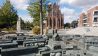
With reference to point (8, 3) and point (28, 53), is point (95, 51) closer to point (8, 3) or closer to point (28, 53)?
point (28, 53)

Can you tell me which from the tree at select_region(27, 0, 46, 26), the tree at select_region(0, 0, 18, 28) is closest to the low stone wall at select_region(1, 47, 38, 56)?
the tree at select_region(27, 0, 46, 26)

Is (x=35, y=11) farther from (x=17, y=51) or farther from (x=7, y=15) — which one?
(x=17, y=51)

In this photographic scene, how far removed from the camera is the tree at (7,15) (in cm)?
5197

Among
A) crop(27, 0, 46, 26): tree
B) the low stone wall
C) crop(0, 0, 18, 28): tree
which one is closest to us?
the low stone wall

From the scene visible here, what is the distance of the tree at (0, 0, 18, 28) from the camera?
171 ft

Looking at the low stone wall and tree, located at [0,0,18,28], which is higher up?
tree, located at [0,0,18,28]

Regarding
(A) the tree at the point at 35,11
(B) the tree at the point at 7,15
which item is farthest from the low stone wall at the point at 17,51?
(B) the tree at the point at 7,15

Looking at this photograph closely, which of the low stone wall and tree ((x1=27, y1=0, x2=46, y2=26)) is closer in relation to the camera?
the low stone wall

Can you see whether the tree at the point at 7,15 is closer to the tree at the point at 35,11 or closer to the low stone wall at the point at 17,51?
the tree at the point at 35,11

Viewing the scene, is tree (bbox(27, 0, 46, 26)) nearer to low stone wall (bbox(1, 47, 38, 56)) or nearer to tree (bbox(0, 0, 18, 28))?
tree (bbox(0, 0, 18, 28))

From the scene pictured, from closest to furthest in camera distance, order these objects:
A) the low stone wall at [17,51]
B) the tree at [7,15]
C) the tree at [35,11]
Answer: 1. the low stone wall at [17,51]
2. the tree at [35,11]
3. the tree at [7,15]

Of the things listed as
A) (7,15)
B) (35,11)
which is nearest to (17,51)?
(35,11)

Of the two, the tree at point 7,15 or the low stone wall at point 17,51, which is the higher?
the tree at point 7,15

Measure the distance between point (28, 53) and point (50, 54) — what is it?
2.62ft
